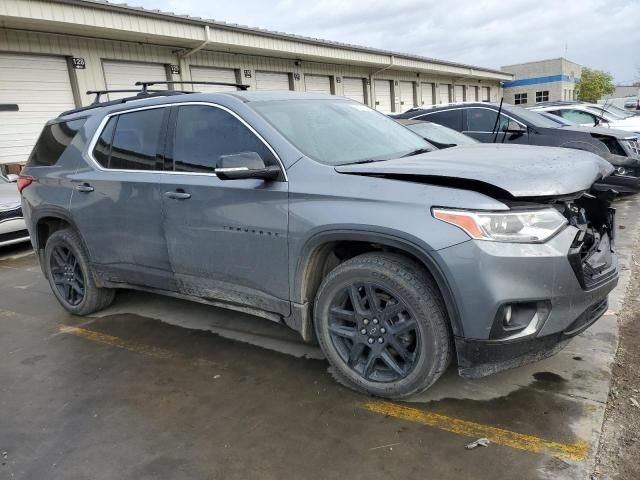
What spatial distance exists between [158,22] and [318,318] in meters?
11.5

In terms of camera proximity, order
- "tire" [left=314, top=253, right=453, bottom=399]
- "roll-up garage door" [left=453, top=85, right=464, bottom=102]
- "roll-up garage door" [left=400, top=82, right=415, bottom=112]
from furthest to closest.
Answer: "roll-up garage door" [left=453, top=85, right=464, bottom=102], "roll-up garage door" [left=400, top=82, right=415, bottom=112], "tire" [left=314, top=253, right=453, bottom=399]

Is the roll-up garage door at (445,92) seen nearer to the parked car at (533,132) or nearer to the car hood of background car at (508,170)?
the parked car at (533,132)

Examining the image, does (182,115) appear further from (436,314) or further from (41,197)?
(436,314)

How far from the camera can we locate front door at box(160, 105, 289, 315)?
3188 mm

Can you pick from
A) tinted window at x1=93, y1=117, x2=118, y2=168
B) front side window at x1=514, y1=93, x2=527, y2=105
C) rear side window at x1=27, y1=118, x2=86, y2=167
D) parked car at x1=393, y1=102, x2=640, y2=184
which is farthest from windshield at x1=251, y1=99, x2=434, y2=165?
front side window at x1=514, y1=93, x2=527, y2=105

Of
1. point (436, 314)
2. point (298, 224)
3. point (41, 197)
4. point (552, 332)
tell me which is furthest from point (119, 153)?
point (552, 332)

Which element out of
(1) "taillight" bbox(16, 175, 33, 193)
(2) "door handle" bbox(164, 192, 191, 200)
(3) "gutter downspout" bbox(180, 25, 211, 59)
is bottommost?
(2) "door handle" bbox(164, 192, 191, 200)

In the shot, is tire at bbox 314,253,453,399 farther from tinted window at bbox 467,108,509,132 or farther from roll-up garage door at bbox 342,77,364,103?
roll-up garage door at bbox 342,77,364,103

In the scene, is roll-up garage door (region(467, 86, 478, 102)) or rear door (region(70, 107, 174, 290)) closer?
rear door (region(70, 107, 174, 290))

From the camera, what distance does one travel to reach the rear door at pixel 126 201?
12.5 feet

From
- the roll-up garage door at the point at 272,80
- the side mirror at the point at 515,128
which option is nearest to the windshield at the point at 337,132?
the side mirror at the point at 515,128

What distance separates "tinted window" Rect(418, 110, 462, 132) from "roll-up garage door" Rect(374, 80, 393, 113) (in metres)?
14.1

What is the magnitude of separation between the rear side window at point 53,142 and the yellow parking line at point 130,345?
153 centimetres

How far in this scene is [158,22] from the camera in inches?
484
